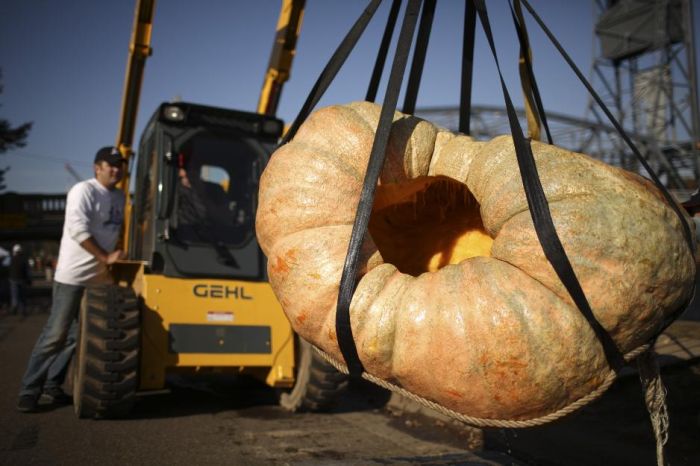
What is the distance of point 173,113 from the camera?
5184mm

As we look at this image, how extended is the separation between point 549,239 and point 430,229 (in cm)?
147

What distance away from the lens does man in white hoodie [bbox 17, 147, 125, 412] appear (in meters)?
4.91

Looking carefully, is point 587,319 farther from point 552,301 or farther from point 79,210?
point 79,210

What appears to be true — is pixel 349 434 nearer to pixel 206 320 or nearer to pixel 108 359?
pixel 206 320

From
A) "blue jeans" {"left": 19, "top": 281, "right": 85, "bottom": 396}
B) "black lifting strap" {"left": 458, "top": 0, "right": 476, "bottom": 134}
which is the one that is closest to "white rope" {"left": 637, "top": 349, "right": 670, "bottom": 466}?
"black lifting strap" {"left": 458, "top": 0, "right": 476, "bottom": 134}

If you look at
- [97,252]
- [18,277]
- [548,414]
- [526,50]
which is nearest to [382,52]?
[526,50]

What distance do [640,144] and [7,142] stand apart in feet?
93.0

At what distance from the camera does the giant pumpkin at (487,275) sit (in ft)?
5.74

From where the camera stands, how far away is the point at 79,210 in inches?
197

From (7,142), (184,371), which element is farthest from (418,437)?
(7,142)

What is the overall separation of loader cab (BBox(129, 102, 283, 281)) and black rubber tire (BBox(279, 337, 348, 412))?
854 millimetres

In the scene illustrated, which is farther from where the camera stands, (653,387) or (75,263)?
(75,263)

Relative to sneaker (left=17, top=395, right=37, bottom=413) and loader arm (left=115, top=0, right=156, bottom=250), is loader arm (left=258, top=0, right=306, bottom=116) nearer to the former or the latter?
loader arm (left=115, top=0, right=156, bottom=250)

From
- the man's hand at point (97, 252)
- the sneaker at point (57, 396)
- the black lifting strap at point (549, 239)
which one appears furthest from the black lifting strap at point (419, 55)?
the sneaker at point (57, 396)
